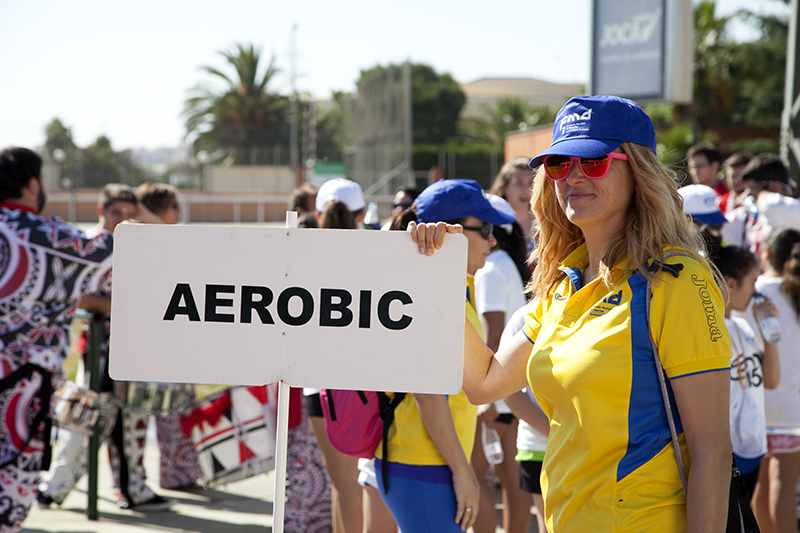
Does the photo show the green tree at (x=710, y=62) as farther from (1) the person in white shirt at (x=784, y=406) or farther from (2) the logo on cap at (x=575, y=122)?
(2) the logo on cap at (x=575, y=122)

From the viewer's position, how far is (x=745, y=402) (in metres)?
3.22

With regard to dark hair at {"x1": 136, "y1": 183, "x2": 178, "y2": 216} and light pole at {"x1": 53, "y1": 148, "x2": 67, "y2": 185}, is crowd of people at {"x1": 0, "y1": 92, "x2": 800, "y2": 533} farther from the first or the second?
light pole at {"x1": 53, "y1": 148, "x2": 67, "y2": 185}

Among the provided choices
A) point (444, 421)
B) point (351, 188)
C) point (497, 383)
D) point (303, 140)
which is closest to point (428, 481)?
point (444, 421)

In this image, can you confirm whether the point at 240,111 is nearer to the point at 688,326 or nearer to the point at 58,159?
the point at 58,159

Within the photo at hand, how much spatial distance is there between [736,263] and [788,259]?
81cm

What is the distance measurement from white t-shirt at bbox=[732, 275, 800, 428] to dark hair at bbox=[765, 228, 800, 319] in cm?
5

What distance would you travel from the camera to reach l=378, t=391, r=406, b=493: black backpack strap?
2545 mm

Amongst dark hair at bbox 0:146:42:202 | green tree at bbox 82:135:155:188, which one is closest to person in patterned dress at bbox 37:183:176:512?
dark hair at bbox 0:146:42:202

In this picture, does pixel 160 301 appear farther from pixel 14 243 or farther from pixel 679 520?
pixel 14 243

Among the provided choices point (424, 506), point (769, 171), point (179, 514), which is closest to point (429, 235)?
point (424, 506)

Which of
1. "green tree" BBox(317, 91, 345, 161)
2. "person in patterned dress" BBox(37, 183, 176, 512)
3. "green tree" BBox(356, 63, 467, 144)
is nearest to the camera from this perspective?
"person in patterned dress" BBox(37, 183, 176, 512)

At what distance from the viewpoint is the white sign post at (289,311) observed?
188cm

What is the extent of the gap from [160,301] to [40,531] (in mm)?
3291

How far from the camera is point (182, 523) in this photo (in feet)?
15.5
